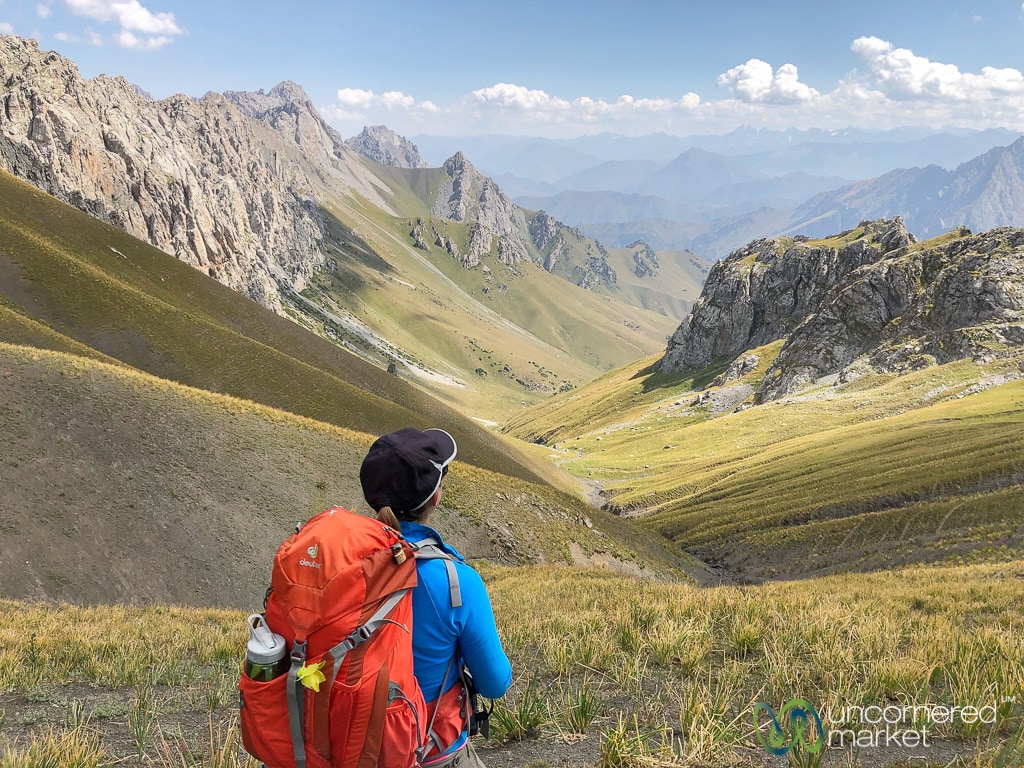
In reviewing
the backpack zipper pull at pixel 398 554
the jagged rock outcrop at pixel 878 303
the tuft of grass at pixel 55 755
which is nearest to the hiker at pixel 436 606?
the backpack zipper pull at pixel 398 554

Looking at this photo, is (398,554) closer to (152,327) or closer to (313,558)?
(313,558)

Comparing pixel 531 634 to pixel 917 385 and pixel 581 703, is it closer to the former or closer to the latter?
pixel 581 703

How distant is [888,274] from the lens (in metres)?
116

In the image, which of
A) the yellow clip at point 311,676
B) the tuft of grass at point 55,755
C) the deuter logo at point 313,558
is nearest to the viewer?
the yellow clip at point 311,676

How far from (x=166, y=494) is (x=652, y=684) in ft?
96.6

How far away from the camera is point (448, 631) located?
4180 millimetres

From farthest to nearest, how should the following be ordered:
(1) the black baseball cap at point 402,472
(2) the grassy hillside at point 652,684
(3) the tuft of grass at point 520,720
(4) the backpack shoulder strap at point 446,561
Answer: (3) the tuft of grass at point 520,720 < (2) the grassy hillside at point 652,684 < (1) the black baseball cap at point 402,472 < (4) the backpack shoulder strap at point 446,561

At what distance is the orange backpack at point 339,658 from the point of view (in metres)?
3.51

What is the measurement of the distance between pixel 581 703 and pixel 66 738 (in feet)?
18.7

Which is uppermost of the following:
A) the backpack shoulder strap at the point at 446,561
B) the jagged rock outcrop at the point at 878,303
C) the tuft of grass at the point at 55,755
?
the jagged rock outcrop at the point at 878,303

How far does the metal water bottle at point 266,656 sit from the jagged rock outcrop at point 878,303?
385 feet

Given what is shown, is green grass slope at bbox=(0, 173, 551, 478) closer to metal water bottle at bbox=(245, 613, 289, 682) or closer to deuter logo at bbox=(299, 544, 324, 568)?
metal water bottle at bbox=(245, 613, 289, 682)

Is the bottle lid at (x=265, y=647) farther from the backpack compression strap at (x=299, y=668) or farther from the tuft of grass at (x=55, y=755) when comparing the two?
the tuft of grass at (x=55, y=755)

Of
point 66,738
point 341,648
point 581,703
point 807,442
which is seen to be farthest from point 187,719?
point 807,442
